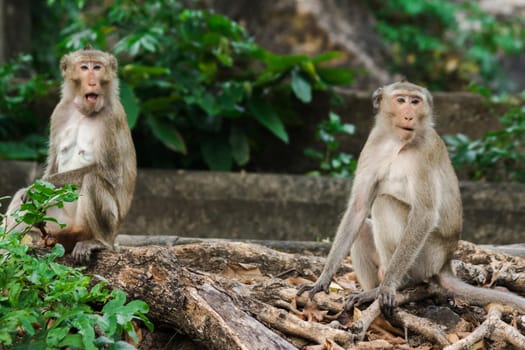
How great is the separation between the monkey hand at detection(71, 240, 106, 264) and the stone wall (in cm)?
327

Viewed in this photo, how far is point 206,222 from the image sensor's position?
8.66 meters

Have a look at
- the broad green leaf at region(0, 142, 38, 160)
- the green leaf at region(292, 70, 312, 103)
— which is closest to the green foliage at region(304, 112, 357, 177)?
the green leaf at region(292, 70, 312, 103)

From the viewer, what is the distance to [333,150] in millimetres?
10008

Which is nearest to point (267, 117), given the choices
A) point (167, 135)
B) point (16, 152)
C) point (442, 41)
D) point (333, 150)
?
point (333, 150)

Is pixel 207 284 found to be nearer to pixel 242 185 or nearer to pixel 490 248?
pixel 490 248

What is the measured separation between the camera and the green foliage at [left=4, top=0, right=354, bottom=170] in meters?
9.62

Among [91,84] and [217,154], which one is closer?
[91,84]

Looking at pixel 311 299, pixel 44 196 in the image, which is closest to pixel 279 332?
pixel 311 299

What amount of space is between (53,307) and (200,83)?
19.4 feet

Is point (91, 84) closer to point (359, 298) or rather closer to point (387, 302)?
point (359, 298)

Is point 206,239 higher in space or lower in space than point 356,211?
lower

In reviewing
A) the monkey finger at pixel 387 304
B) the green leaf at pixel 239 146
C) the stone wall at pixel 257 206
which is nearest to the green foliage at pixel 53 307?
the monkey finger at pixel 387 304

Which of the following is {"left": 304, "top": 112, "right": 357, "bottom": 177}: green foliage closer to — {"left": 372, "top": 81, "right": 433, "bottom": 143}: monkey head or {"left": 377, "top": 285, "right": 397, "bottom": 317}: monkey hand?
{"left": 372, "top": 81, "right": 433, "bottom": 143}: monkey head

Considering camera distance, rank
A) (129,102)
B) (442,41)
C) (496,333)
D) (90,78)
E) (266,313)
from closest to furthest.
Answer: (266,313), (496,333), (90,78), (129,102), (442,41)
